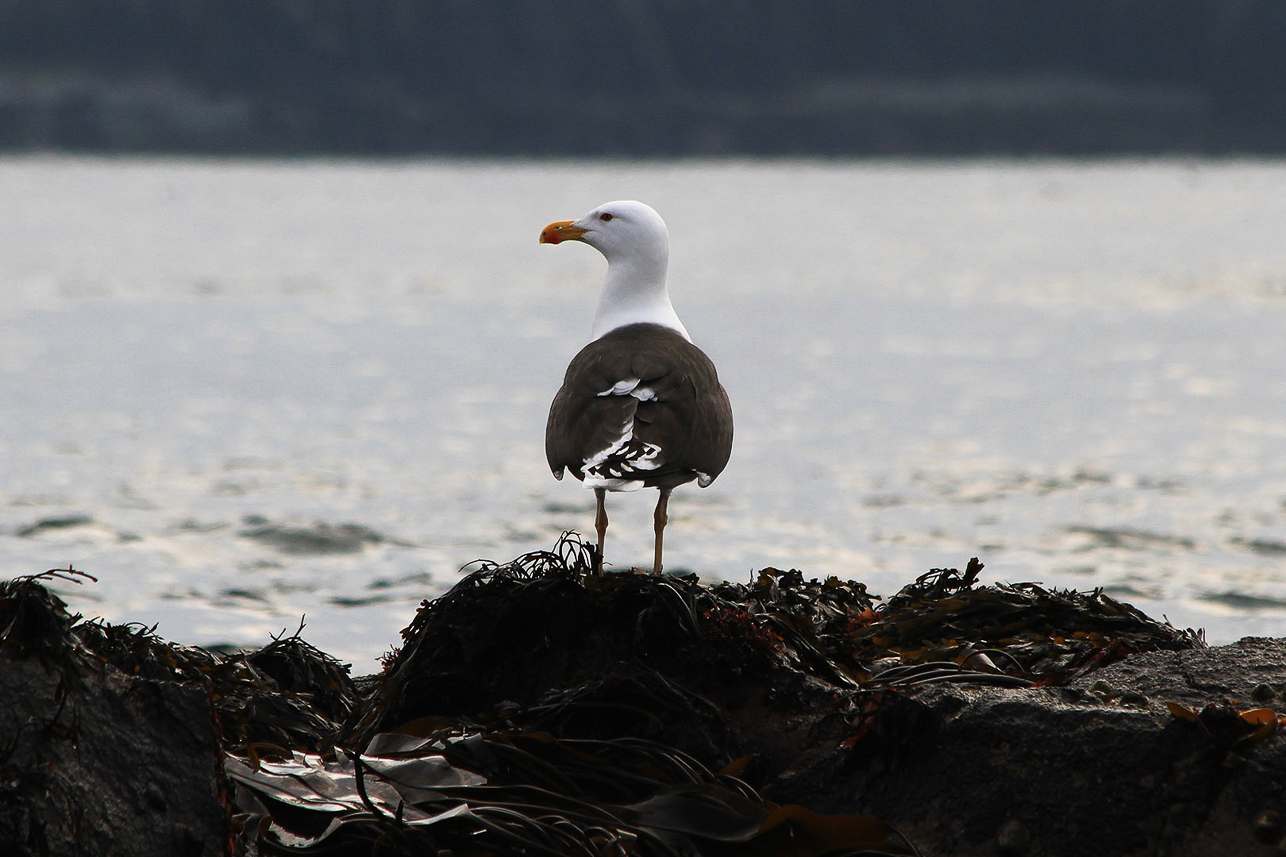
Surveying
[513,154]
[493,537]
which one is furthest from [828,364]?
[513,154]

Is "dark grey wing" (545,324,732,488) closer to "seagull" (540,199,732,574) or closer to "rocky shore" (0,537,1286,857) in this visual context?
"seagull" (540,199,732,574)

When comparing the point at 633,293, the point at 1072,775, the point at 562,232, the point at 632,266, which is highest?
the point at 562,232

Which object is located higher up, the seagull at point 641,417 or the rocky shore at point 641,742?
the seagull at point 641,417

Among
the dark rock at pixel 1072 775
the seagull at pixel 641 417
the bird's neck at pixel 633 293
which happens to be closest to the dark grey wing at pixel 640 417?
the seagull at pixel 641 417

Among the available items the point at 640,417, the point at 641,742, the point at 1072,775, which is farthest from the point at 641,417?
the point at 1072,775

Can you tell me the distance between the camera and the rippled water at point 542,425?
416 inches

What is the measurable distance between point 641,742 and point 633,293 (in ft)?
10.6

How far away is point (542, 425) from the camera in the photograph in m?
16.3

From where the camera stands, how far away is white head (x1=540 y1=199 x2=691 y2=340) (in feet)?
22.3

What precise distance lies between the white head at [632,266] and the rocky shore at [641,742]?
7.52ft

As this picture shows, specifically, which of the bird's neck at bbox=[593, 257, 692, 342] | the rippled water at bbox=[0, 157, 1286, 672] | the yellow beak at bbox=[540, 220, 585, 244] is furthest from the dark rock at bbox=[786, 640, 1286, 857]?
the rippled water at bbox=[0, 157, 1286, 672]

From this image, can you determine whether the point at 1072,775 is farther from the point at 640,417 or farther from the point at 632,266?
the point at 632,266

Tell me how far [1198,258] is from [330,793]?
4344cm

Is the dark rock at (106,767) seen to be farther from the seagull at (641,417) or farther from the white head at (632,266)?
the white head at (632,266)
